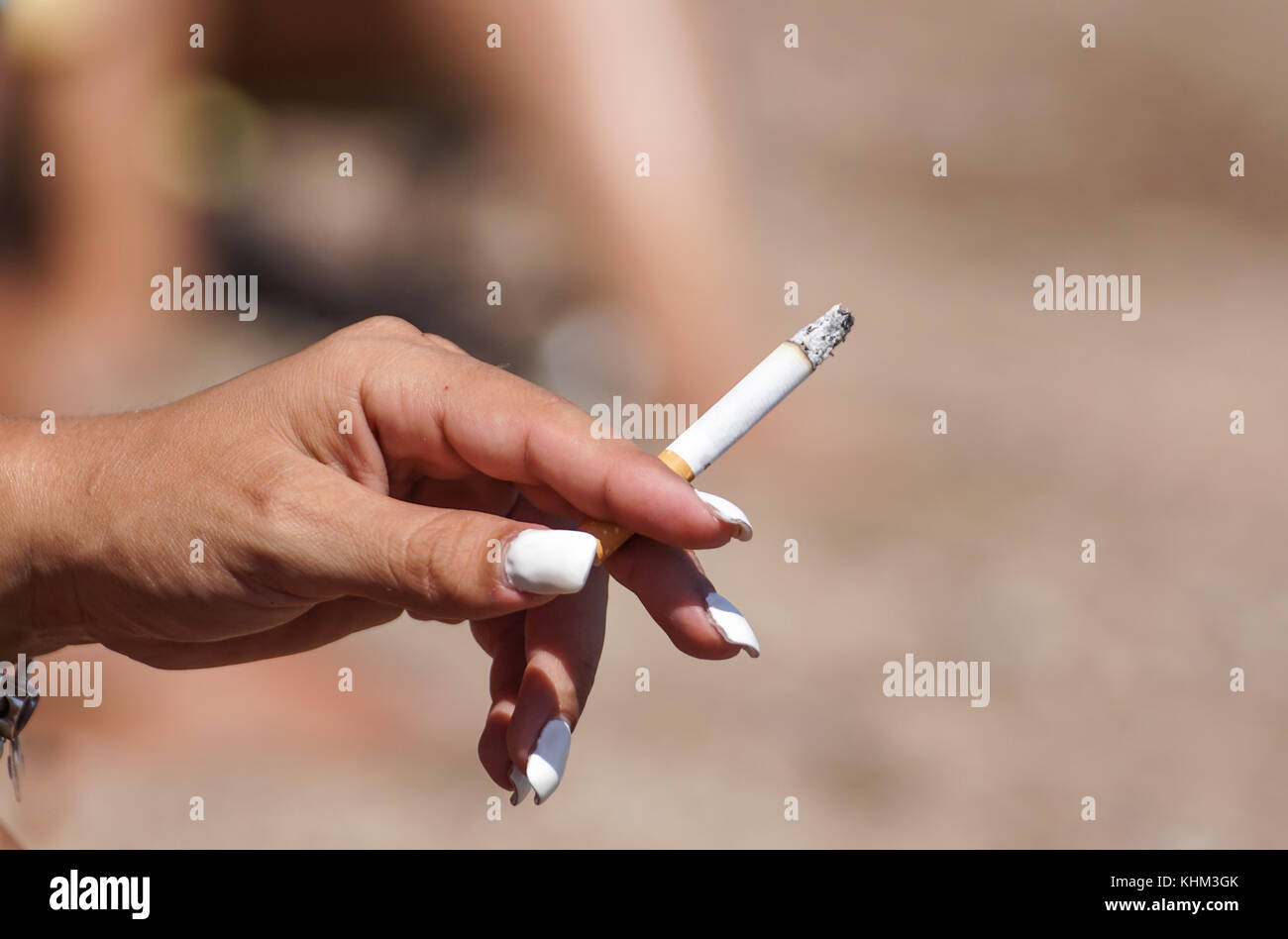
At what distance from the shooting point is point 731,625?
1.32m

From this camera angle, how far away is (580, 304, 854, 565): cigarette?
1242 millimetres

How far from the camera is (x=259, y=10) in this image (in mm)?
4324

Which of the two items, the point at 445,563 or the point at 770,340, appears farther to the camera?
the point at 770,340

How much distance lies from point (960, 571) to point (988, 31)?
3.02 meters

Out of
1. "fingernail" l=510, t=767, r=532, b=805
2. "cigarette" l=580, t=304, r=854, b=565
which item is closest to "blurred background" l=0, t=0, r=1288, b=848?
"fingernail" l=510, t=767, r=532, b=805

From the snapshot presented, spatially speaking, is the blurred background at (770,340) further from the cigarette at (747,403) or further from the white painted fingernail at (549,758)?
the cigarette at (747,403)

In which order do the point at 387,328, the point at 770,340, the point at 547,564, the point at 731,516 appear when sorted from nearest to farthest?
the point at 547,564
the point at 731,516
the point at 387,328
the point at 770,340

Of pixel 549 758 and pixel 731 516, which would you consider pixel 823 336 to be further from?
pixel 549 758

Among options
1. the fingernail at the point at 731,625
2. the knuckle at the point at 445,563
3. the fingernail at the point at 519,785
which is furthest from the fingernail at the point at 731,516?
the fingernail at the point at 519,785

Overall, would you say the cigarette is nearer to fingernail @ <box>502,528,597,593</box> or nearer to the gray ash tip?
the gray ash tip

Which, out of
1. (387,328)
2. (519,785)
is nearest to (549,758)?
(519,785)

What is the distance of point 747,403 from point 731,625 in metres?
Answer: 0.28

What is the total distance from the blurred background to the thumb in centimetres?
145

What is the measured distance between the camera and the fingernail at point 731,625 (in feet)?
4.24
